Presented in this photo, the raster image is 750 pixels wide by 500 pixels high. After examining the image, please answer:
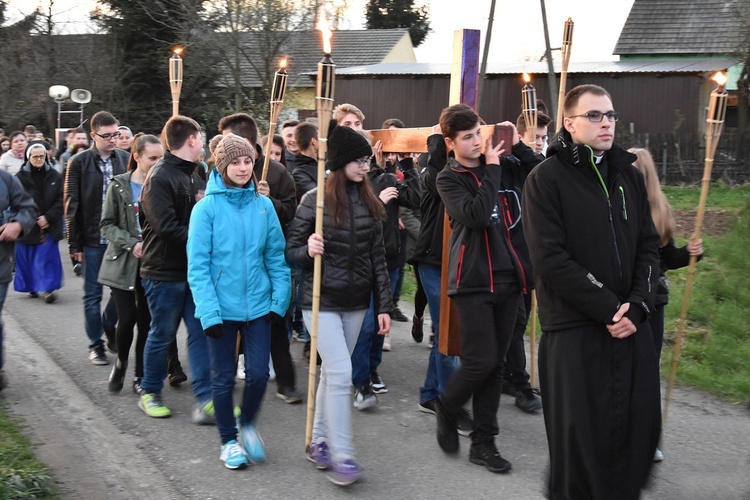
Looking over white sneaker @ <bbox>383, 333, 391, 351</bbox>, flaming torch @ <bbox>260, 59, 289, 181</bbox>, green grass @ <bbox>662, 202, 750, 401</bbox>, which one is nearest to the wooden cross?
flaming torch @ <bbox>260, 59, 289, 181</bbox>

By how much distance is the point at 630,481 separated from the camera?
3.84 metres

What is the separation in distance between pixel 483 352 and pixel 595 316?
4.13 feet

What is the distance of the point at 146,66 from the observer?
1105 inches

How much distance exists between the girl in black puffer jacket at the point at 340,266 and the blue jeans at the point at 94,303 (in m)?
3.04

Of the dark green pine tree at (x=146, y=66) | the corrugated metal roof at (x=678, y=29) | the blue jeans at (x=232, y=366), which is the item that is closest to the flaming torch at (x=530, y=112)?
the blue jeans at (x=232, y=366)

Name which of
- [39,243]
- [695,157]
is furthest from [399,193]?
[695,157]

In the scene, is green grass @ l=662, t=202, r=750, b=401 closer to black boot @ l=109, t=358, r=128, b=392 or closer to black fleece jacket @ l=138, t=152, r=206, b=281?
black fleece jacket @ l=138, t=152, r=206, b=281

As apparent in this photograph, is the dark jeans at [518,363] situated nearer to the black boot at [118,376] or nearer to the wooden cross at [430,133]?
the wooden cross at [430,133]

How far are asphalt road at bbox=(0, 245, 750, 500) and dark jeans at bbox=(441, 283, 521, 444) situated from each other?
0.33 m

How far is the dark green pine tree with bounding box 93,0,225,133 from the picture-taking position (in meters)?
26.4

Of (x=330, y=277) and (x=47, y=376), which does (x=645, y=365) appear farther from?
(x=47, y=376)

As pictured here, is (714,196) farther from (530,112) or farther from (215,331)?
(215,331)

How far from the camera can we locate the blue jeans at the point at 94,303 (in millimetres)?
7492

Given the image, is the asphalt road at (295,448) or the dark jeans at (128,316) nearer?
the asphalt road at (295,448)
